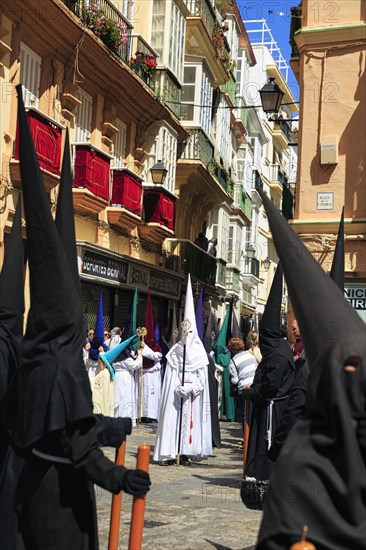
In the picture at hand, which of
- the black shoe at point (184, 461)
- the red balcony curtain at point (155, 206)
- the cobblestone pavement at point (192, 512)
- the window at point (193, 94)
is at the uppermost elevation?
the window at point (193, 94)

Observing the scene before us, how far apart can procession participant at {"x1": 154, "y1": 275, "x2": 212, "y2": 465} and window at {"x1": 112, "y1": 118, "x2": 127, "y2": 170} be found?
A: 10656 millimetres

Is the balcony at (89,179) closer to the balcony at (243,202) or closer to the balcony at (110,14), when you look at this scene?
the balcony at (110,14)

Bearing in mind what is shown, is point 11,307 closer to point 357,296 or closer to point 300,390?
point 300,390

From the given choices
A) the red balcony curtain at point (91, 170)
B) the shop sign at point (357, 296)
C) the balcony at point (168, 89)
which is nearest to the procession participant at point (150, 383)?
the red balcony curtain at point (91, 170)

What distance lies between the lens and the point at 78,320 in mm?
4559

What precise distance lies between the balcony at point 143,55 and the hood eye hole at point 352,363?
66.9 ft

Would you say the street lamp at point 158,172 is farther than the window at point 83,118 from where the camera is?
Yes

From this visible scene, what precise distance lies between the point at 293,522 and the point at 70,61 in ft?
56.5

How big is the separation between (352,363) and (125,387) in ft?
44.6

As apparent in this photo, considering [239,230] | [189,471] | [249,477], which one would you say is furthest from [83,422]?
[239,230]

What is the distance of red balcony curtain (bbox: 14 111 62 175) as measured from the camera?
16648mm

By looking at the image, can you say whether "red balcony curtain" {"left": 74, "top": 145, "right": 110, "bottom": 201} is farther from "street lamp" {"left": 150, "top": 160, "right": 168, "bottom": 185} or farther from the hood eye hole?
the hood eye hole

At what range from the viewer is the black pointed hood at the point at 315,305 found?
3.70 meters

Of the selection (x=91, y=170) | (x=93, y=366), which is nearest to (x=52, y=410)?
(x=93, y=366)
